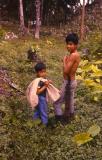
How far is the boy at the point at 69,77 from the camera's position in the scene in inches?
329

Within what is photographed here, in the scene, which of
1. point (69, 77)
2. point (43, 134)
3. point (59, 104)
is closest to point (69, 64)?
point (69, 77)

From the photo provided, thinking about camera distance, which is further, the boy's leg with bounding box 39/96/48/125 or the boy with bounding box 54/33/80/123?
the boy's leg with bounding box 39/96/48/125

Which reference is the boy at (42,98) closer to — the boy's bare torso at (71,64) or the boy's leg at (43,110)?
the boy's leg at (43,110)

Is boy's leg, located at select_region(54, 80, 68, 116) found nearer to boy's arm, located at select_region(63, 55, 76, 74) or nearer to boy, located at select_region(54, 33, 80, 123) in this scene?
boy, located at select_region(54, 33, 80, 123)

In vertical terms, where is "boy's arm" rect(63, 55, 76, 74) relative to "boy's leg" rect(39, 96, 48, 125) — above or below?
above

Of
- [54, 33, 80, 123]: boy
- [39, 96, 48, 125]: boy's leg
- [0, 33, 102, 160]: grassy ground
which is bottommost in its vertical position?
[0, 33, 102, 160]: grassy ground

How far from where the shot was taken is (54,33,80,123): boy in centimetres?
836

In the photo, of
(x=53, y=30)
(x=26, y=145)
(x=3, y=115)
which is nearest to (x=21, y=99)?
(x=3, y=115)

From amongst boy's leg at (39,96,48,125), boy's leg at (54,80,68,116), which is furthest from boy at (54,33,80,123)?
boy's leg at (39,96,48,125)

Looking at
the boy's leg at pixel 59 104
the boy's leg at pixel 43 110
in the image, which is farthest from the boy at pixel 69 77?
the boy's leg at pixel 43 110

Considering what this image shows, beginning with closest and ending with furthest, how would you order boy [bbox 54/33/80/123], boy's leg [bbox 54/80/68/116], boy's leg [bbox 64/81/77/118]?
boy [bbox 54/33/80/123]
boy's leg [bbox 64/81/77/118]
boy's leg [bbox 54/80/68/116]

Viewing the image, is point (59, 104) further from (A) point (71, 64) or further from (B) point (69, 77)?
(A) point (71, 64)

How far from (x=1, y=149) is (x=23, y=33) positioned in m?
19.4

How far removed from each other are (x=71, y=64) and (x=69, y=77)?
337 millimetres
